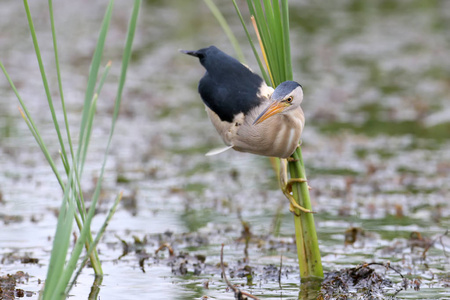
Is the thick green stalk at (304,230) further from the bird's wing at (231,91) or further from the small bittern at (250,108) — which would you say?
the bird's wing at (231,91)

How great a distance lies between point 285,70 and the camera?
3709 mm

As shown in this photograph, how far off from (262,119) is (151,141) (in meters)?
4.45

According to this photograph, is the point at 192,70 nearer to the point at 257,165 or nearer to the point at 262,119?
the point at 257,165

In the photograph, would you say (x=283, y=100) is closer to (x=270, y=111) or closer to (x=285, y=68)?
(x=270, y=111)

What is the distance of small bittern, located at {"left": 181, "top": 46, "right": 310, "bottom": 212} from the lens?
3.46 m

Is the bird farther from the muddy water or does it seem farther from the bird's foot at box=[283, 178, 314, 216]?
the muddy water

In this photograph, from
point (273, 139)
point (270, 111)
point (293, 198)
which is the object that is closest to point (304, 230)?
point (293, 198)

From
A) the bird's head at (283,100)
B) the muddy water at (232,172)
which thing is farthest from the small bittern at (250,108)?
the muddy water at (232,172)

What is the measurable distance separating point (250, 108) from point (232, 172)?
3.23 metres

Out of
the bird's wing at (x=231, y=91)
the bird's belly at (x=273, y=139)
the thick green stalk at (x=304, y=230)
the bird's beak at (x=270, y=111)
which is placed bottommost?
the thick green stalk at (x=304, y=230)

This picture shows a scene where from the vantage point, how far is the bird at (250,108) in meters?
3.46

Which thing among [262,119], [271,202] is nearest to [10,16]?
[271,202]

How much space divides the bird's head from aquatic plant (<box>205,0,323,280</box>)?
229 mm

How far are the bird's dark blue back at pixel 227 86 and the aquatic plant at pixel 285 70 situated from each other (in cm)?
11
